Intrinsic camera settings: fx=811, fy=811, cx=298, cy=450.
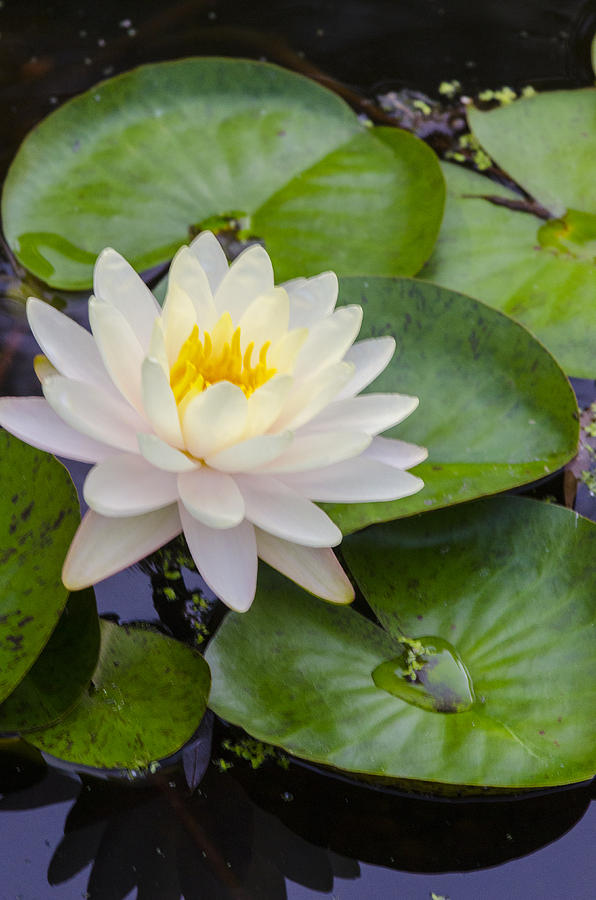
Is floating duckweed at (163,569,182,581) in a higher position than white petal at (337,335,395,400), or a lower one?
lower

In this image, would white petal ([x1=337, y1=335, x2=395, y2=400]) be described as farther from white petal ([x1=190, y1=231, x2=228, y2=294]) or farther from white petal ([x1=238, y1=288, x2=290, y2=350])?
white petal ([x1=190, y1=231, x2=228, y2=294])

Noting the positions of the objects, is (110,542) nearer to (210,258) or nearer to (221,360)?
(221,360)

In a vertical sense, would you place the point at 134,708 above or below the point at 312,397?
below

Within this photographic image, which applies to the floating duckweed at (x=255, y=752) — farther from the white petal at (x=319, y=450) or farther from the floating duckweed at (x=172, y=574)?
the white petal at (x=319, y=450)

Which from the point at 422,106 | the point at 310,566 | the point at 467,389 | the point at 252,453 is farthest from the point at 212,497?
the point at 422,106

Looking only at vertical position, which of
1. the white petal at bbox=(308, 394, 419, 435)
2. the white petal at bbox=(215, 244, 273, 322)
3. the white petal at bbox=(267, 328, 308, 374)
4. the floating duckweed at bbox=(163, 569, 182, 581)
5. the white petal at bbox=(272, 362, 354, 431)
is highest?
the white petal at bbox=(215, 244, 273, 322)

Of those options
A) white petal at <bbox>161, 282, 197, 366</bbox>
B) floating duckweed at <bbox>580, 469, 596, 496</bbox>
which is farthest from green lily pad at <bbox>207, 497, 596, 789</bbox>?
white petal at <bbox>161, 282, 197, 366</bbox>
